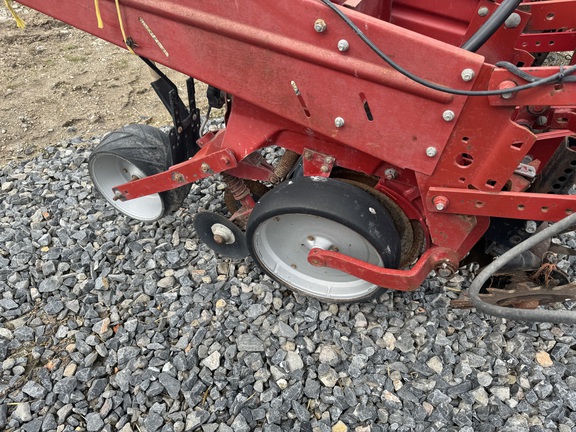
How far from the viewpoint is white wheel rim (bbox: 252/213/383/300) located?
7.02 ft

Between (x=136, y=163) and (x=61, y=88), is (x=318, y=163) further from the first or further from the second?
(x=61, y=88)

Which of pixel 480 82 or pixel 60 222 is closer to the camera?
pixel 480 82

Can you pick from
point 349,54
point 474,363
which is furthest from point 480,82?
point 474,363

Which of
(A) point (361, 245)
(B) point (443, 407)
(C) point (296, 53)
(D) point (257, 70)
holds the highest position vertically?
(C) point (296, 53)

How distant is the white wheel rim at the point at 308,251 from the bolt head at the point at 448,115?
2.04ft

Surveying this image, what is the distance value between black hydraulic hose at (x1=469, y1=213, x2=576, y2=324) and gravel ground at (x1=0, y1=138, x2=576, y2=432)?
57 cm

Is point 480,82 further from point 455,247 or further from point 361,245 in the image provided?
point 361,245

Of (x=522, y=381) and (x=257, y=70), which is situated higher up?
(x=257, y=70)

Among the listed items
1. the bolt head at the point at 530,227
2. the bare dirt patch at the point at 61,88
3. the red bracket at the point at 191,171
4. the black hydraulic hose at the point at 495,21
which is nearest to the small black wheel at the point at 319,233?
the red bracket at the point at 191,171

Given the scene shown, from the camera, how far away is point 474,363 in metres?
2.21

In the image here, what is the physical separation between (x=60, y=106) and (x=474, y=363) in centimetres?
393

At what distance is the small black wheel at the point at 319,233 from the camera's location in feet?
6.36

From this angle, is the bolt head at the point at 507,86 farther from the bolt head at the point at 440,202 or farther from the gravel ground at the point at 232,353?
the gravel ground at the point at 232,353

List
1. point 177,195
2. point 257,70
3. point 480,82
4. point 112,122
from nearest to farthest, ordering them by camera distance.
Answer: point 480,82, point 257,70, point 177,195, point 112,122
